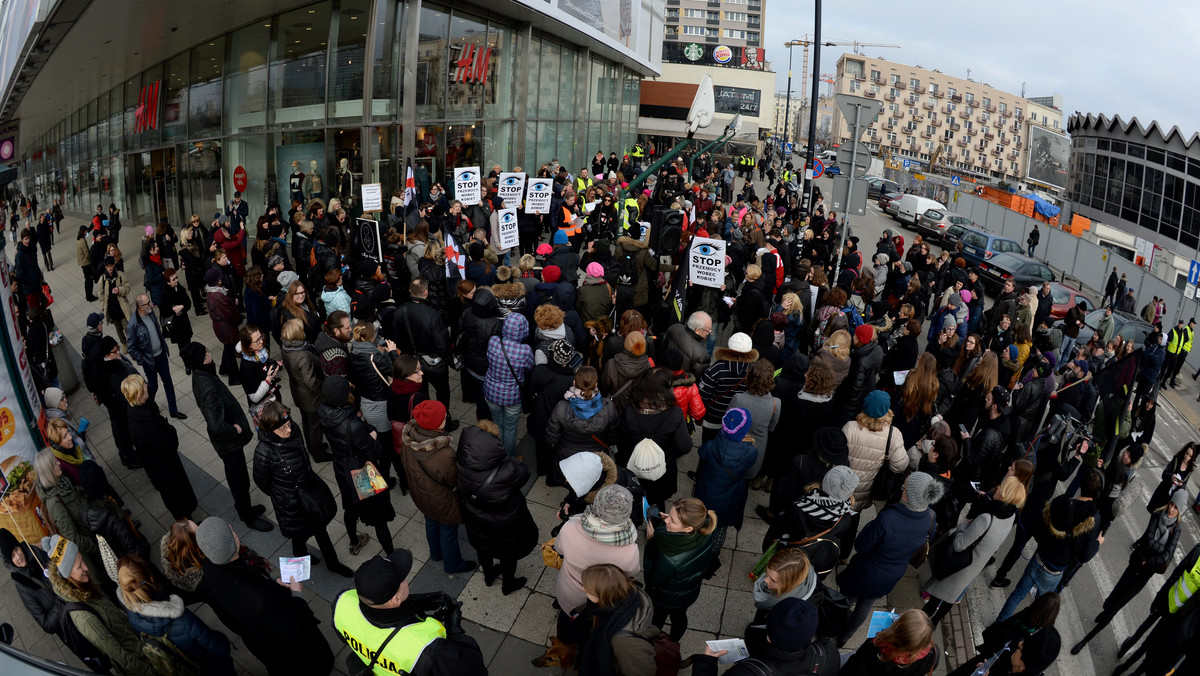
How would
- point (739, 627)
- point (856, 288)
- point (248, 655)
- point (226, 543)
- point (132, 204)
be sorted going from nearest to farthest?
1. point (226, 543)
2. point (248, 655)
3. point (739, 627)
4. point (856, 288)
5. point (132, 204)

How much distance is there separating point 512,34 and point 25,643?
20.0m

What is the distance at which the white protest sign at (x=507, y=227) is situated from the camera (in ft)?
35.6

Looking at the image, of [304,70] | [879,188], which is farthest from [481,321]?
[879,188]

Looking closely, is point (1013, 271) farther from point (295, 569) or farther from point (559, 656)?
point (295, 569)

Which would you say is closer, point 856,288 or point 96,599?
point 96,599

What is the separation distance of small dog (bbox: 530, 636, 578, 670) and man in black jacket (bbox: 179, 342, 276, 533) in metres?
3.05

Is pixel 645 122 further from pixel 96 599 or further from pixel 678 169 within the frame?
pixel 96 599

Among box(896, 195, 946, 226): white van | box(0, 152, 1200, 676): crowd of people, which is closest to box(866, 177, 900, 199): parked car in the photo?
box(896, 195, 946, 226): white van

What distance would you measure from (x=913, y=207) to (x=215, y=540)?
31524mm

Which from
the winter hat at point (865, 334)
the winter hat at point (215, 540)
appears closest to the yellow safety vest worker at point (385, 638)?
the winter hat at point (215, 540)

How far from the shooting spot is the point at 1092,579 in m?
6.73

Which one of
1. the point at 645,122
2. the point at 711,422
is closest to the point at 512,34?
the point at 711,422

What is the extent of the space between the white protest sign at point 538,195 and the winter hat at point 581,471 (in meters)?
8.51

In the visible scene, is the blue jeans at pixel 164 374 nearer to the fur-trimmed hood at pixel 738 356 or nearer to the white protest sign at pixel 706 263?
the fur-trimmed hood at pixel 738 356
